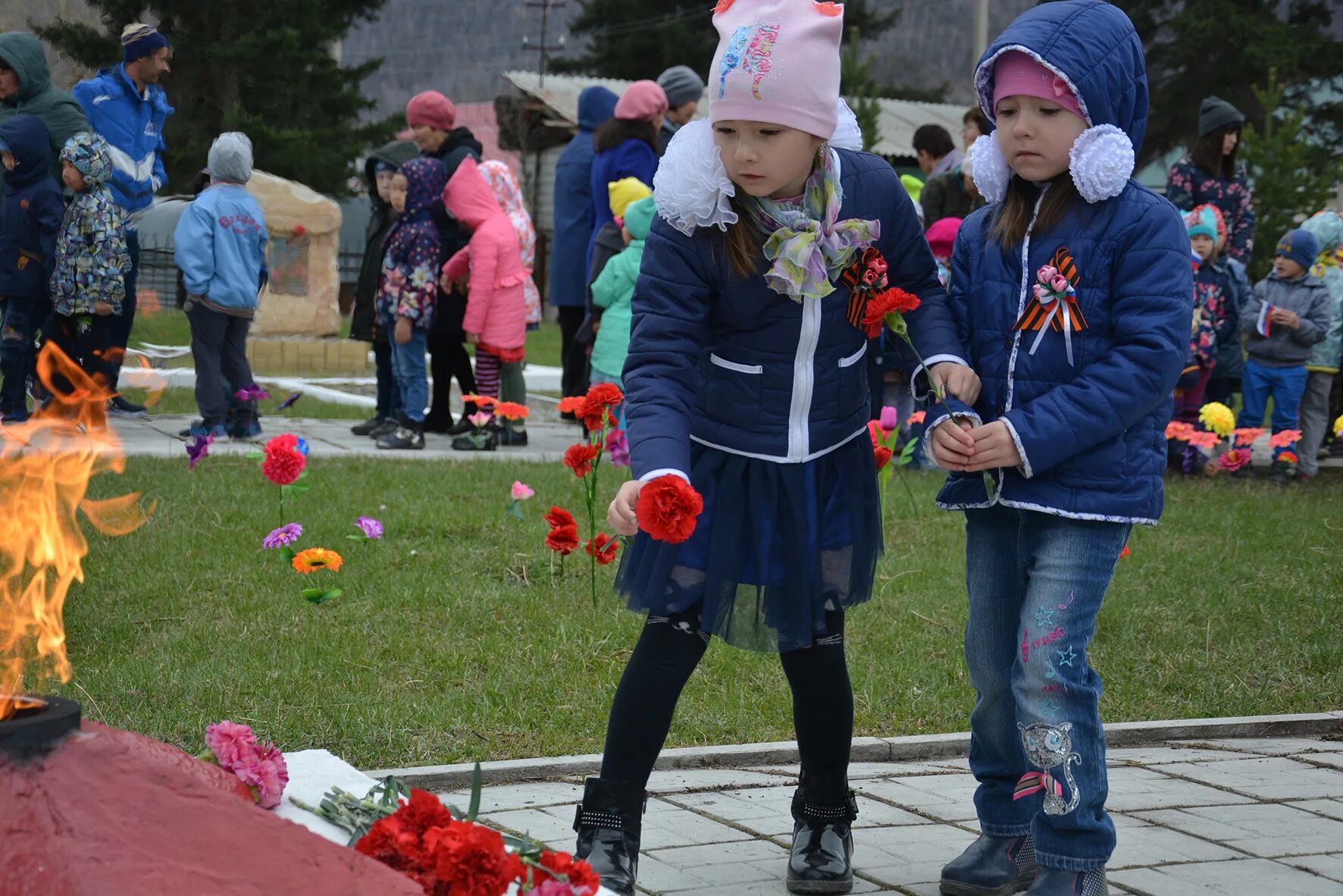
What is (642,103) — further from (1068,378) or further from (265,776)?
(265,776)

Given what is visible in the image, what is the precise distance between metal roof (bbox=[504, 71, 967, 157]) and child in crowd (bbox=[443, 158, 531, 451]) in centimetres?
1931

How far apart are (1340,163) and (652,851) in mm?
21091

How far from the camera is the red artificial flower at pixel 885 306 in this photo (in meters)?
3.20

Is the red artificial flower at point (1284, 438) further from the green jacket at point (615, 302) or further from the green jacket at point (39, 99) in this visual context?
the green jacket at point (39, 99)

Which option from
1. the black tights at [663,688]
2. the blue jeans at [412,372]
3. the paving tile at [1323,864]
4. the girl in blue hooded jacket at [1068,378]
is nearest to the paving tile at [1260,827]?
the paving tile at [1323,864]

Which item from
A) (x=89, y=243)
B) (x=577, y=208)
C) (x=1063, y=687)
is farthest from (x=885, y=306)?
(x=577, y=208)

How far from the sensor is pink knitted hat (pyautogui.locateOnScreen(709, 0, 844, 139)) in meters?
3.11

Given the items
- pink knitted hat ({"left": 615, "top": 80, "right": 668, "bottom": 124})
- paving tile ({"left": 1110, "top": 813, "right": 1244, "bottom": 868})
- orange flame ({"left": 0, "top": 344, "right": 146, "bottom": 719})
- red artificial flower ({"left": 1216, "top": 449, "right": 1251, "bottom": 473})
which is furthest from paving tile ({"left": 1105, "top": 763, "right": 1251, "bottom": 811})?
pink knitted hat ({"left": 615, "top": 80, "right": 668, "bottom": 124})

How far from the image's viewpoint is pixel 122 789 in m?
2.24

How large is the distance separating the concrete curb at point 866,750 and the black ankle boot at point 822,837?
59cm

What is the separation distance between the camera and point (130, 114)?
10.2 metres

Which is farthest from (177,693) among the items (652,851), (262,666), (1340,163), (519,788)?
(1340,163)

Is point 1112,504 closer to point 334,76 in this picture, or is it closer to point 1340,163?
point 1340,163

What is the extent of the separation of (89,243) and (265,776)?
23.0ft
